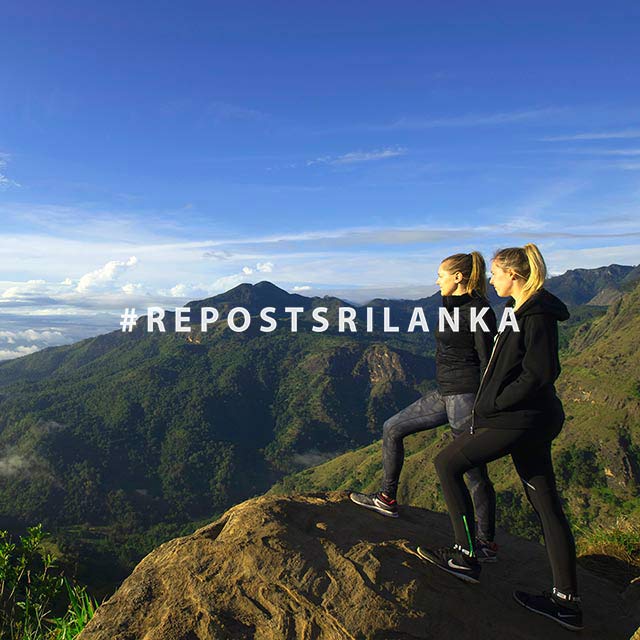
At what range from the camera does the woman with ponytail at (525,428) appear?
4.24m

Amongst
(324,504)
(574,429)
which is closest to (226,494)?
(574,429)

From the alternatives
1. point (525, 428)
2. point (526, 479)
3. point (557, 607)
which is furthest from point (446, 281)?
point (557, 607)

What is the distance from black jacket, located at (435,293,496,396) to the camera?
4.99 m

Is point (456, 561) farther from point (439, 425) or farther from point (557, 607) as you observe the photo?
point (439, 425)

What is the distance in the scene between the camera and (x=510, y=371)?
4.38m

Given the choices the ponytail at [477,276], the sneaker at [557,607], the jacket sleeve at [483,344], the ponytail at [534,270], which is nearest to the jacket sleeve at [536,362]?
the ponytail at [534,270]

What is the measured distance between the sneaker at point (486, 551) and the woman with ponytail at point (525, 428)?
29.4 inches

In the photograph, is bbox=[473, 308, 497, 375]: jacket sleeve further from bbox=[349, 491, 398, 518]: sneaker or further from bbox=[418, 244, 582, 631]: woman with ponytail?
bbox=[349, 491, 398, 518]: sneaker

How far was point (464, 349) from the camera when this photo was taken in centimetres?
515

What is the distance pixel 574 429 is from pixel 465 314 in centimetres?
12226

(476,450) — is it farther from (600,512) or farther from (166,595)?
(600,512)

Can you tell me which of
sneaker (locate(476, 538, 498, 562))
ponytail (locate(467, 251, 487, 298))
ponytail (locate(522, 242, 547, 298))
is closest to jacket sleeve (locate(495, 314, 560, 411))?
ponytail (locate(522, 242, 547, 298))

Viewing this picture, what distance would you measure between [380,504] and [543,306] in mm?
3174

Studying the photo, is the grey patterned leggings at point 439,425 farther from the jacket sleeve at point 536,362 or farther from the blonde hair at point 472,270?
the blonde hair at point 472,270
